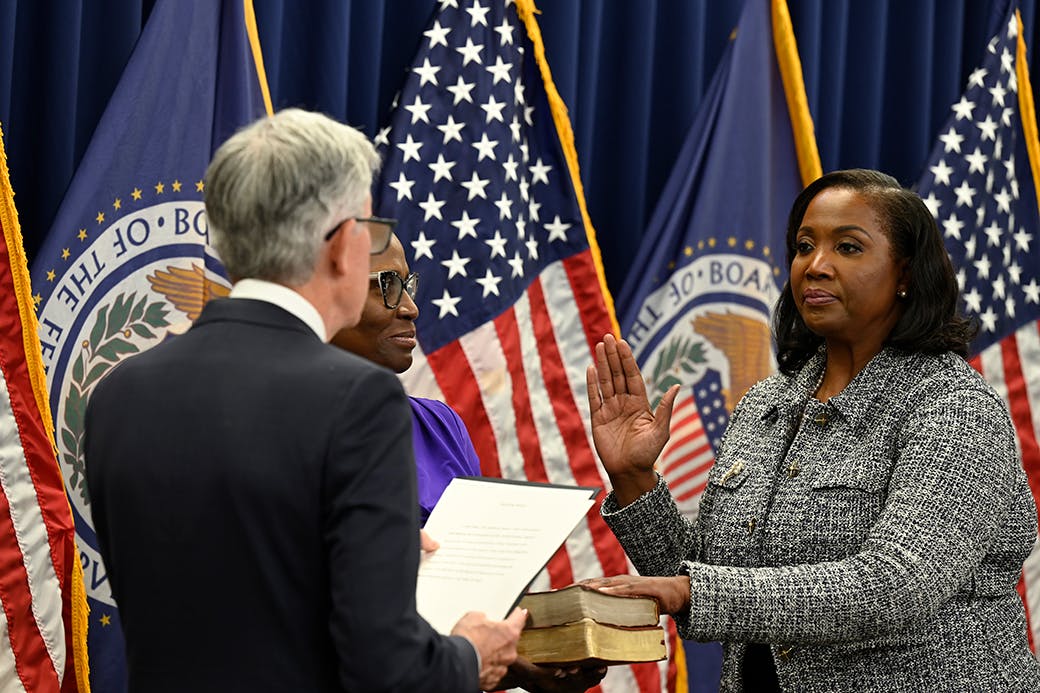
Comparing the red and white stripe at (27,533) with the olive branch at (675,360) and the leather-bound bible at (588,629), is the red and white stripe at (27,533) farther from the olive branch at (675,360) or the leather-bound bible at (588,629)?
the olive branch at (675,360)

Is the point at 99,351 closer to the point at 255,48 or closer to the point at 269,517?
the point at 255,48

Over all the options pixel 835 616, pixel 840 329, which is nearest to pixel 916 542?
pixel 835 616

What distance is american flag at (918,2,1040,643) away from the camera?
367 cm

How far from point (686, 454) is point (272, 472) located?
2.40m

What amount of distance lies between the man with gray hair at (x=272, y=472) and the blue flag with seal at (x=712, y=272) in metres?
2.23

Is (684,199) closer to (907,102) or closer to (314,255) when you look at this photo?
(907,102)

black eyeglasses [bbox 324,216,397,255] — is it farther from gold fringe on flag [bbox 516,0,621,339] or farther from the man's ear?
gold fringe on flag [bbox 516,0,621,339]

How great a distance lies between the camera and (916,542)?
5.73ft

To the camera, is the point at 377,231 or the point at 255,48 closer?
the point at 377,231

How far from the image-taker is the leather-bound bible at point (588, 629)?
1.67 meters

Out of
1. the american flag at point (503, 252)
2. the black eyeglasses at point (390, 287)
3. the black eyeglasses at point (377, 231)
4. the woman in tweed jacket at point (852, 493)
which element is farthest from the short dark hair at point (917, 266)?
the american flag at point (503, 252)

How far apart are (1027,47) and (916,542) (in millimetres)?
2871

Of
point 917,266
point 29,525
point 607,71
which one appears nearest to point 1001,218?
point 607,71

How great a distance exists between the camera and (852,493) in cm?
186
